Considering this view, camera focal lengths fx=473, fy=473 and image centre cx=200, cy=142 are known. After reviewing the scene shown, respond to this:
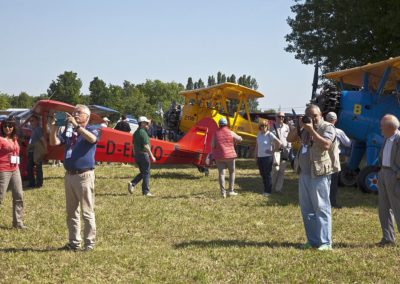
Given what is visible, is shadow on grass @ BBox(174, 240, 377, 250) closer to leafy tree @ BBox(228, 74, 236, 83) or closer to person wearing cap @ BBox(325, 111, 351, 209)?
person wearing cap @ BBox(325, 111, 351, 209)

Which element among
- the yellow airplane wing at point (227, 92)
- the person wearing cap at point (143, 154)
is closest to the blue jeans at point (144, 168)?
the person wearing cap at point (143, 154)

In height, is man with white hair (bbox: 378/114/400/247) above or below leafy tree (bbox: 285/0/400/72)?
below

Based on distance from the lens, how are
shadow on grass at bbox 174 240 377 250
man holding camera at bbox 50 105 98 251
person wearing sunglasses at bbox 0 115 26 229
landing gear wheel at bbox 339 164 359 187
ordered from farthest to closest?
landing gear wheel at bbox 339 164 359 187 < person wearing sunglasses at bbox 0 115 26 229 < shadow on grass at bbox 174 240 377 250 < man holding camera at bbox 50 105 98 251

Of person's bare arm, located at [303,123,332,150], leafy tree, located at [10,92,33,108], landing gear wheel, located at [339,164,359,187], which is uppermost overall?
leafy tree, located at [10,92,33,108]

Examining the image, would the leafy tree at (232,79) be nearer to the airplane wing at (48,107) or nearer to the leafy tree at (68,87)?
the leafy tree at (68,87)

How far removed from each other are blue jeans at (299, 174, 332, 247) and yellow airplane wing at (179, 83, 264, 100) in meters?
11.4

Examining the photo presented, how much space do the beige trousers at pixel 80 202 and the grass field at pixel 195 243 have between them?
0.69ft

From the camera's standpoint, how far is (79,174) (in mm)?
5164

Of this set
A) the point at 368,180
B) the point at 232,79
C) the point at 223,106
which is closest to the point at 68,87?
the point at 232,79

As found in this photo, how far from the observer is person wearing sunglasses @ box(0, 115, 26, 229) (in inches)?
257

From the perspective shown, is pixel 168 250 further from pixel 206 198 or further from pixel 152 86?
pixel 152 86

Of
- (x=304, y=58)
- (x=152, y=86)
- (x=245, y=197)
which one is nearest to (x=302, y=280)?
(x=245, y=197)

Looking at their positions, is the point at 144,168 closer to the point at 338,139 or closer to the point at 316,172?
the point at 338,139

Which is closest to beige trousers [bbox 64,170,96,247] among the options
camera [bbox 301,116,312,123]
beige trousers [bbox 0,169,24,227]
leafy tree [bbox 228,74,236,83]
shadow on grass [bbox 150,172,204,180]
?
beige trousers [bbox 0,169,24,227]
